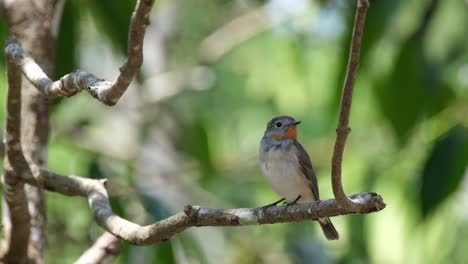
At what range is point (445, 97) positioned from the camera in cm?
634

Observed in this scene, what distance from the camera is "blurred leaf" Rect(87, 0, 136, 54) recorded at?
5551 millimetres

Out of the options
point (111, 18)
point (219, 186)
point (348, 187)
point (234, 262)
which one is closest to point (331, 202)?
point (111, 18)

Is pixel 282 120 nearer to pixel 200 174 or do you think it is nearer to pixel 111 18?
pixel 111 18

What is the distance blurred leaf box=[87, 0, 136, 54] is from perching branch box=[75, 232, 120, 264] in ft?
4.17

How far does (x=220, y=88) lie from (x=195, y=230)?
1614mm

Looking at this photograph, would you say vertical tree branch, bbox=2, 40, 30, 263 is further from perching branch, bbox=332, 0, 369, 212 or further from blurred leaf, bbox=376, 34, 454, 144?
blurred leaf, bbox=376, 34, 454, 144

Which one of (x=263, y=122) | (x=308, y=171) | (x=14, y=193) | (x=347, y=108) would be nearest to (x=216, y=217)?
(x=347, y=108)

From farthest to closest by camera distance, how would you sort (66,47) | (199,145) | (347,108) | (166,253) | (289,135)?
1. (199,145)
2. (289,135)
3. (66,47)
4. (166,253)
5. (347,108)

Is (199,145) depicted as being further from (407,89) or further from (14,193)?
(14,193)

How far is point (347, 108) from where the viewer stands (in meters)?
2.76

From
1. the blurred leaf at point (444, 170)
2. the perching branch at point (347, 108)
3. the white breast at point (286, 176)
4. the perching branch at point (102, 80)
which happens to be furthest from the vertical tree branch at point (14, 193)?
the blurred leaf at point (444, 170)

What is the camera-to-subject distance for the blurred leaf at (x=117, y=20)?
555 centimetres

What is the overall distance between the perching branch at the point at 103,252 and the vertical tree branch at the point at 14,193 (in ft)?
0.96

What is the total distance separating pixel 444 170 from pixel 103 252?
1940mm
